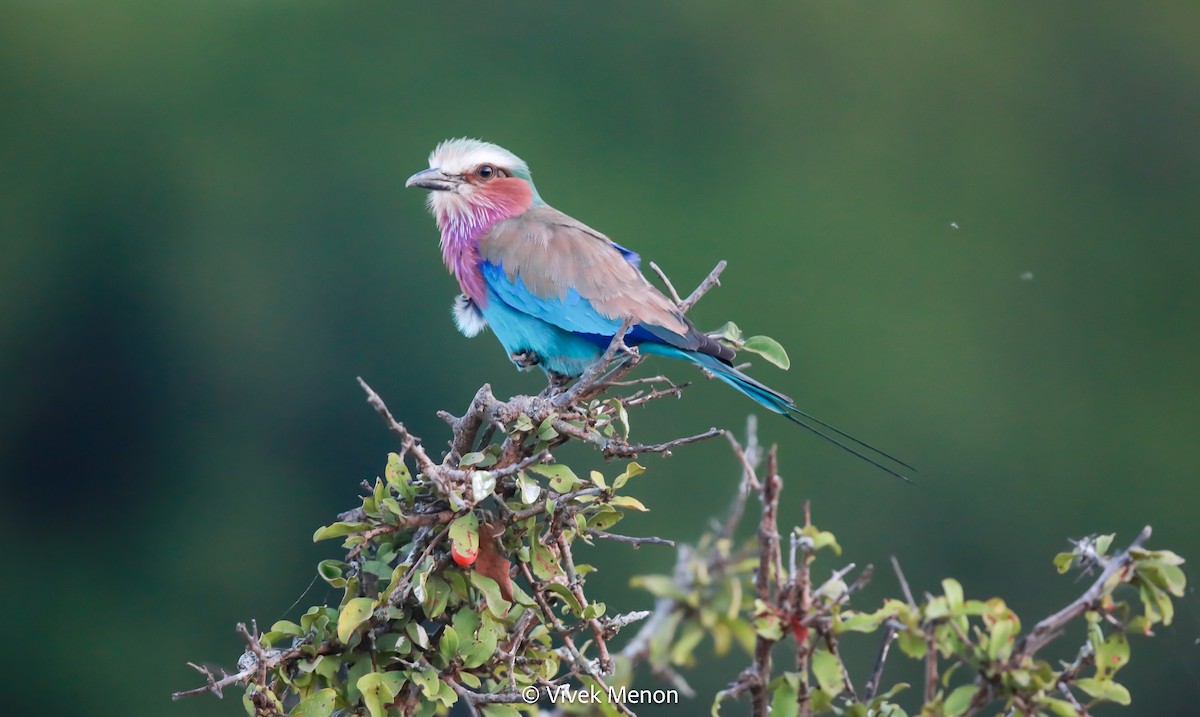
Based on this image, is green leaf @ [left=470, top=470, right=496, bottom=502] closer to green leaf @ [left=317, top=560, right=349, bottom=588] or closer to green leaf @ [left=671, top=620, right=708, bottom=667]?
green leaf @ [left=317, top=560, right=349, bottom=588]

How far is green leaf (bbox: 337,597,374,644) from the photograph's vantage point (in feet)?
5.97

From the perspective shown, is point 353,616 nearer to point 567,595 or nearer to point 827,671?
point 567,595

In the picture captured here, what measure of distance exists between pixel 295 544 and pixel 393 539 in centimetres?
515

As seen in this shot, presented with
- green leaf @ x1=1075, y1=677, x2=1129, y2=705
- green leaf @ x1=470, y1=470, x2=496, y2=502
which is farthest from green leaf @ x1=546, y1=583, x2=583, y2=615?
green leaf @ x1=1075, y1=677, x2=1129, y2=705

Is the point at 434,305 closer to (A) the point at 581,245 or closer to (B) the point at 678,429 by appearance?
(B) the point at 678,429

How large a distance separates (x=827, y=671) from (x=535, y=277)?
1.86 metres

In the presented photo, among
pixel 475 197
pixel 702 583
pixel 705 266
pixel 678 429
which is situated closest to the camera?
pixel 702 583

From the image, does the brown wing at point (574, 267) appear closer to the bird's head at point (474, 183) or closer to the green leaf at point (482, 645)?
the bird's head at point (474, 183)

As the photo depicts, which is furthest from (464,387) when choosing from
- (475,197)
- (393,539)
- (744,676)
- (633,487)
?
(744,676)

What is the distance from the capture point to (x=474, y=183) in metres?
3.51

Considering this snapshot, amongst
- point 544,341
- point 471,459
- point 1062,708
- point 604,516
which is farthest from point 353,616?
point 544,341

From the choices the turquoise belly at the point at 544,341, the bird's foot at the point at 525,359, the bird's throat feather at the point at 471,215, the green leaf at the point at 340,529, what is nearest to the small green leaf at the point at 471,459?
the green leaf at the point at 340,529

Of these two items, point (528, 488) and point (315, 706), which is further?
point (528, 488)

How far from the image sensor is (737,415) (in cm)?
580
